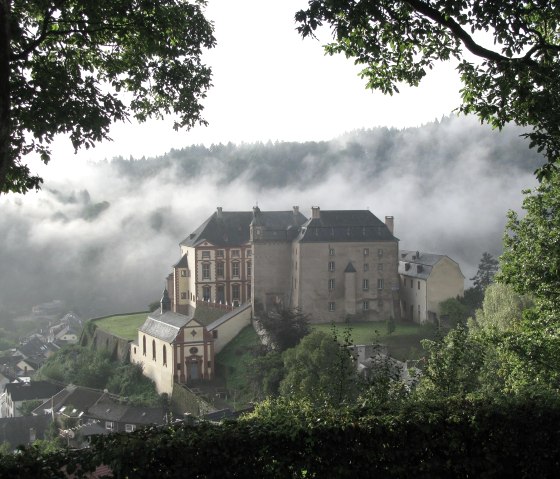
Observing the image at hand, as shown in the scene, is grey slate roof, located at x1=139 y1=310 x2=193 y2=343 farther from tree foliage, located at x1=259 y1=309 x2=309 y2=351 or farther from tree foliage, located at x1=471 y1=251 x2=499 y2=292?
tree foliage, located at x1=471 y1=251 x2=499 y2=292

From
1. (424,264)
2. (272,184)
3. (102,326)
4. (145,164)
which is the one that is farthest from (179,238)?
(424,264)

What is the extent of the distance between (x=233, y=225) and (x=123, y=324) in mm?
15424

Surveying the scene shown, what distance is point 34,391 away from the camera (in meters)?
60.5

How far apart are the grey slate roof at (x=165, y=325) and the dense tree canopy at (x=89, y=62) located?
1406 inches

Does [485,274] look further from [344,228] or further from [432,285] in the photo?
[344,228]

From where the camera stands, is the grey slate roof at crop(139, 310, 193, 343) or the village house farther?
the village house

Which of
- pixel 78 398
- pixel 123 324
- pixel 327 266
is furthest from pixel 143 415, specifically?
pixel 123 324

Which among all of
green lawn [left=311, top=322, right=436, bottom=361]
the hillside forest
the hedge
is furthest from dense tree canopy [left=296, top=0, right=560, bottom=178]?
the hillside forest

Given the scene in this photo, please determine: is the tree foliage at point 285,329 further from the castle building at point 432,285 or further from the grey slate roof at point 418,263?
the grey slate roof at point 418,263

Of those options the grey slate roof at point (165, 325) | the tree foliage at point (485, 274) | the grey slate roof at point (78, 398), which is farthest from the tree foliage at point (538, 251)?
the tree foliage at point (485, 274)

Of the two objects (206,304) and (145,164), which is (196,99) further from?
(145,164)

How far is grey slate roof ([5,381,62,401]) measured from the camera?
5975cm

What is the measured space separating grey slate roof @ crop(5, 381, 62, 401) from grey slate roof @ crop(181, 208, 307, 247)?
59.6 feet

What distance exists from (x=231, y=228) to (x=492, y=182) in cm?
5834
